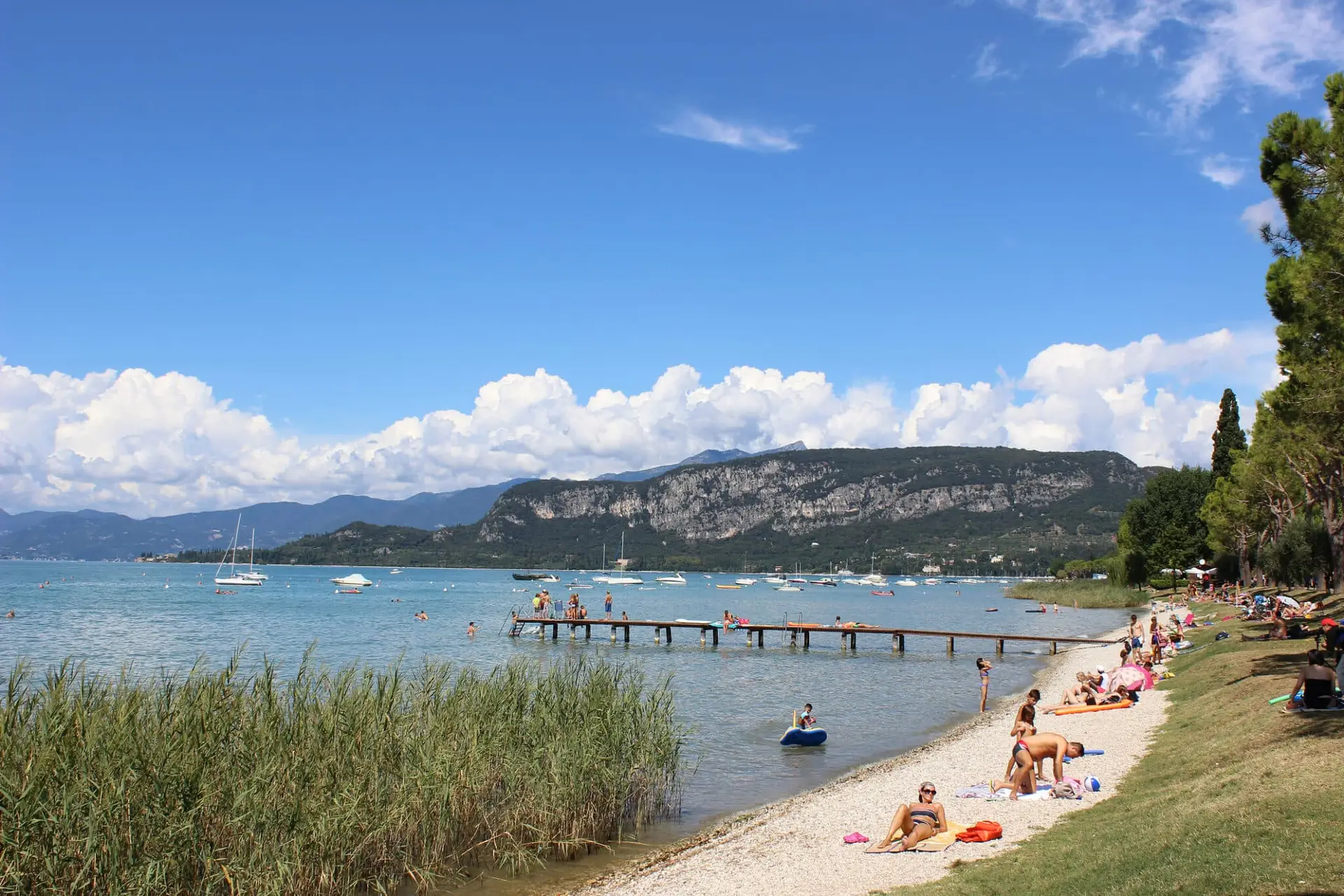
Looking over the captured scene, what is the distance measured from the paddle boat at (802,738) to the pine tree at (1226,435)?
2490 inches

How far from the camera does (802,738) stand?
78.7ft

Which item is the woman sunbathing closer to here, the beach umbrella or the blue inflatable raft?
the beach umbrella

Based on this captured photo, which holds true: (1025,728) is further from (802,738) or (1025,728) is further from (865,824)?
(802,738)

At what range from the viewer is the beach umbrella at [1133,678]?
24719mm

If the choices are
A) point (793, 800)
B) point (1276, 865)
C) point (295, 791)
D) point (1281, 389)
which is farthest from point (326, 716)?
point (1281, 389)

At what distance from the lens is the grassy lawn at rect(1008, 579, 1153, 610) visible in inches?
3312

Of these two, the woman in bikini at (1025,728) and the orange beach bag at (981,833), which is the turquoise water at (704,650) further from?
the orange beach bag at (981,833)

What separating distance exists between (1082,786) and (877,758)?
356 inches

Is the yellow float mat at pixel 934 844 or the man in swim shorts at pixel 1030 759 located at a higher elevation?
the man in swim shorts at pixel 1030 759

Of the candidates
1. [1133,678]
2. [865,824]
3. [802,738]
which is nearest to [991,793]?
[865,824]

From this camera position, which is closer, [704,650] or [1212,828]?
[1212,828]

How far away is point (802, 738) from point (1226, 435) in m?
66.7

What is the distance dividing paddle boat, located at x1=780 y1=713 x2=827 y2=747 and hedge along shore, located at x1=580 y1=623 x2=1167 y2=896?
246cm

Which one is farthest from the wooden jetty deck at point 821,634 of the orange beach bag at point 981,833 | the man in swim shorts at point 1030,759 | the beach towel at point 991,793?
the orange beach bag at point 981,833
